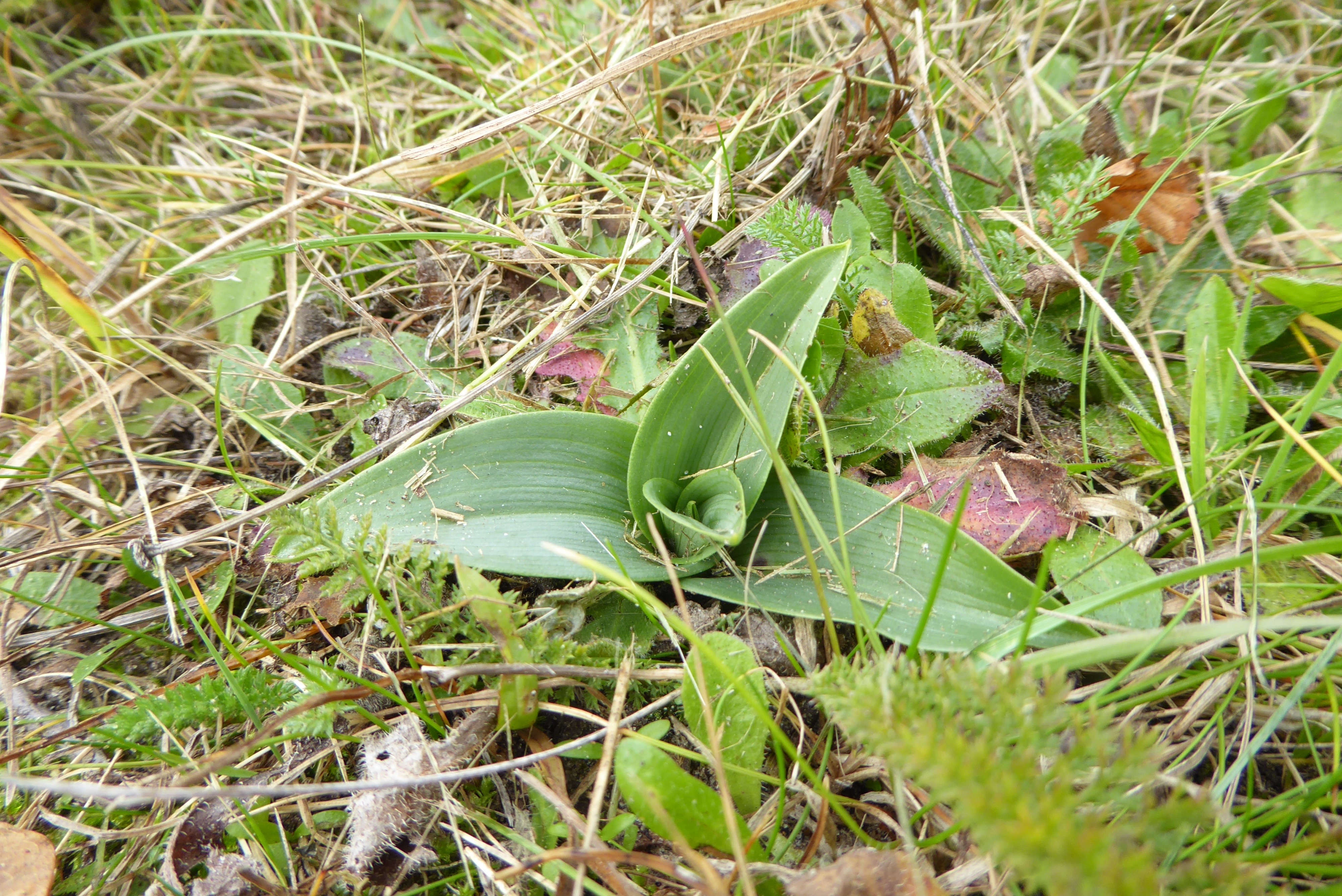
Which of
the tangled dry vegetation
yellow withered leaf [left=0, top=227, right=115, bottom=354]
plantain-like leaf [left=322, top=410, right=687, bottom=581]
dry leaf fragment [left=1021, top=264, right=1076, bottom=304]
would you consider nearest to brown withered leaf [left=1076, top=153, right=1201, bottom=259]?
the tangled dry vegetation

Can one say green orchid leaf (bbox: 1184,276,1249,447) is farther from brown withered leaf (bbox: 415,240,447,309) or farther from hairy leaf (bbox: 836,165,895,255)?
brown withered leaf (bbox: 415,240,447,309)

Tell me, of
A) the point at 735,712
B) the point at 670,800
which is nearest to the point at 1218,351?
the point at 735,712

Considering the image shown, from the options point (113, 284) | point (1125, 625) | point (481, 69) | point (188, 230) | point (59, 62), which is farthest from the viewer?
point (59, 62)

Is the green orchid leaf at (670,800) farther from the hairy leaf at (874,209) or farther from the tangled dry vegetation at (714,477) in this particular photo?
the hairy leaf at (874,209)

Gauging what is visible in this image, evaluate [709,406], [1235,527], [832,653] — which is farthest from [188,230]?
[1235,527]

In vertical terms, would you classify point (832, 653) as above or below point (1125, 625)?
below

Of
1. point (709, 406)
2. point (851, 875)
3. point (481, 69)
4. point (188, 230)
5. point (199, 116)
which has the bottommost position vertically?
point (851, 875)

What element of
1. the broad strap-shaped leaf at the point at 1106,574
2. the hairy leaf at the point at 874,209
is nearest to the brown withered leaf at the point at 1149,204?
the hairy leaf at the point at 874,209

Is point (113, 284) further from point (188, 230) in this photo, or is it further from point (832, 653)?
point (832, 653)

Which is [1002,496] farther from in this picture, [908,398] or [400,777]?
[400,777]
